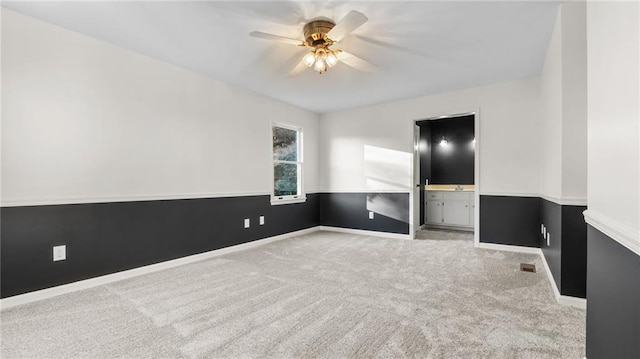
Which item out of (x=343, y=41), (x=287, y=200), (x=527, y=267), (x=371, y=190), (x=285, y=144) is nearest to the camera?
(x=343, y=41)

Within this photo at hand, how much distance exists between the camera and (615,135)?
93 cm

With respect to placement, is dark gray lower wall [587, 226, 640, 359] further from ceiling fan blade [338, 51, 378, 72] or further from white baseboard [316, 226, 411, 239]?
white baseboard [316, 226, 411, 239]

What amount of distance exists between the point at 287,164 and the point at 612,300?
4484 millimetres

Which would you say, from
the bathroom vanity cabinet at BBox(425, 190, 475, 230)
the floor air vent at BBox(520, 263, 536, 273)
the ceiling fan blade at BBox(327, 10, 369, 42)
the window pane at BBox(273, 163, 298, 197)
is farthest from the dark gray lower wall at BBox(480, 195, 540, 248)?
the ceiling fan blade at BBox(327, 10, 369, 42)

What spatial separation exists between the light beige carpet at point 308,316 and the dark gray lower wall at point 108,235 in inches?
8.9

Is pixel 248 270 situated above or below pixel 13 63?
below

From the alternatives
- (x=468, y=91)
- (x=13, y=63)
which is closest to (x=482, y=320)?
(x=468, y=91)

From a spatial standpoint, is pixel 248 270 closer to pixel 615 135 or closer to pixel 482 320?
pixel 482 320

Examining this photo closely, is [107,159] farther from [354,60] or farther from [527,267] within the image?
[527,267]

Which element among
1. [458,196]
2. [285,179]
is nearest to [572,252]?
[458,196]

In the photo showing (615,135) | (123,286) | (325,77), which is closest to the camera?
(615,135)

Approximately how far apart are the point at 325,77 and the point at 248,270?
8.43 ft

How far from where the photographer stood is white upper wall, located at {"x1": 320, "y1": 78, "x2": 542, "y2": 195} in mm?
3922

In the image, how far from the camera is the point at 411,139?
486cm
